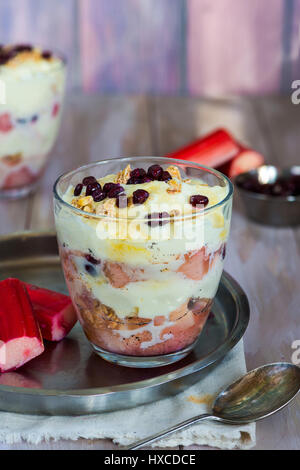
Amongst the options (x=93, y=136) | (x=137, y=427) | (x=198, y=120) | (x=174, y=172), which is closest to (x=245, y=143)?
(x=198, y=120)

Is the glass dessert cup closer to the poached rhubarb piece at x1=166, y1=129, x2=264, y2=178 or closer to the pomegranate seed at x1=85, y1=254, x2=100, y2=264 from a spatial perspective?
the pomegranate seed at x1=85, y1=254, x2=100, y2=264

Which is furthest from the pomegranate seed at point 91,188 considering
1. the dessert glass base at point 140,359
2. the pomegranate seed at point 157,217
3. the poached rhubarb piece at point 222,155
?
the poached rhubarb piece at point 222,155

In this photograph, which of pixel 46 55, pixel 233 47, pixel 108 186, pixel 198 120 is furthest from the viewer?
pixel 233 47

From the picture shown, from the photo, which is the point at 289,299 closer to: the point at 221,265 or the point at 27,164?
the point at 221,265

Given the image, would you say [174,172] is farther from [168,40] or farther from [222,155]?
[168,40]

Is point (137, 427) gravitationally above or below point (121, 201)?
below
